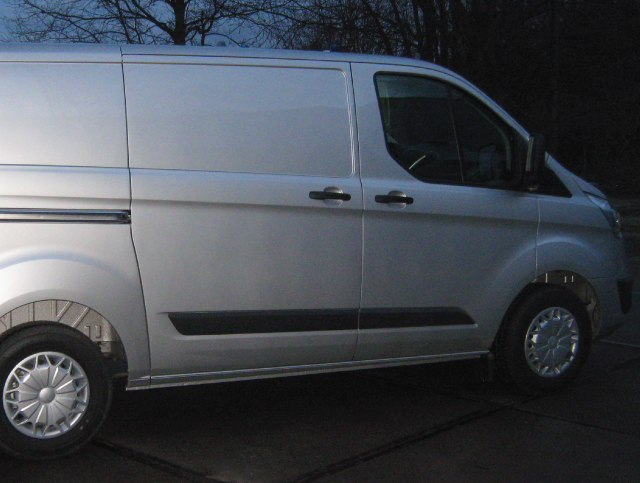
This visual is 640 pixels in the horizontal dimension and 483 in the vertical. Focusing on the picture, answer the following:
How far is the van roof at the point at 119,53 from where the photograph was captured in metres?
3.92

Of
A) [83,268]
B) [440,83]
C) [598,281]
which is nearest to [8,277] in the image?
[83,268]

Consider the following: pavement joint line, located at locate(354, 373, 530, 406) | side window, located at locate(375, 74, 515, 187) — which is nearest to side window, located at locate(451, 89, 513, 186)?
side window, located at locate(375, 74, 515, 187)

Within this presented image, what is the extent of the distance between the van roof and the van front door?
0.25m

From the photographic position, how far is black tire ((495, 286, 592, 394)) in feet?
16.3

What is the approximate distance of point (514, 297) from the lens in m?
4.94

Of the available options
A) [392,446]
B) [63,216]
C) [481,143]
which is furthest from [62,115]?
[481,143]

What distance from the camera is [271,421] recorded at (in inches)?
180

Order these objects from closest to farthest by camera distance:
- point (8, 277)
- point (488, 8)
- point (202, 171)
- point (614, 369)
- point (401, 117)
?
1. point (8, 277)
2. point (202, 171)
3. point (401, 117)
4. point (614, 369)
5. point (488, 8)

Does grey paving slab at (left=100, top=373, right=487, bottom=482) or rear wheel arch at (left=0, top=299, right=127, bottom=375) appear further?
grey paving slab at (left=100, top=373, right=487, bottom=482)

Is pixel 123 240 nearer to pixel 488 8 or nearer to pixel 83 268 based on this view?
pixel 83 268

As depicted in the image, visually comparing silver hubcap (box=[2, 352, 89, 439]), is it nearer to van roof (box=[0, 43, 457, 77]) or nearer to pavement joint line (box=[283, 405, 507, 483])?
pavement joint line (box=[283, 405, 507, 483])

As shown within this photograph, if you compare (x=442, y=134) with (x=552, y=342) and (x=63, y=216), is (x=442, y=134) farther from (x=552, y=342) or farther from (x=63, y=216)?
(x=63, y=216)

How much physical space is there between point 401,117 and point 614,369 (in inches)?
95.1

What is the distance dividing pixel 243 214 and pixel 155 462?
1213 millimetres
